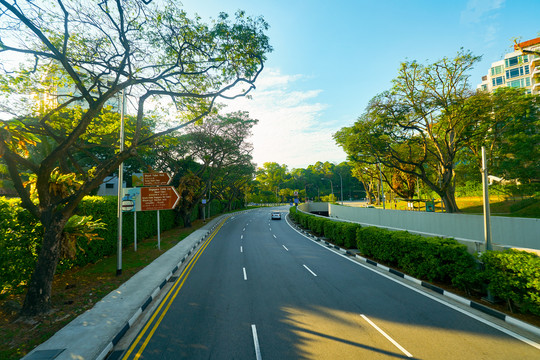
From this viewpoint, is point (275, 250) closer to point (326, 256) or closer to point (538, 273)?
point (326, 256)

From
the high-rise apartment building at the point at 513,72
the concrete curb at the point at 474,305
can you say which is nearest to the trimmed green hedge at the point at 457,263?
the concrete curb at the point at 474,305

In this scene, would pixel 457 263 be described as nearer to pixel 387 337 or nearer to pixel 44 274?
pixel 387 337

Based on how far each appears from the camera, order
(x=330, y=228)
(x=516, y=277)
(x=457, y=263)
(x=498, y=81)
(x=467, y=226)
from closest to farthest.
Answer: (x=516, y=277) < (x=457, y=263) < (x=467, y=226) < (x=330, y=228) < (x=498, y=81)

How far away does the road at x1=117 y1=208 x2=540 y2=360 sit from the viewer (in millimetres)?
4773

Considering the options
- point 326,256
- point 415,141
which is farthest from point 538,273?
point 415,141

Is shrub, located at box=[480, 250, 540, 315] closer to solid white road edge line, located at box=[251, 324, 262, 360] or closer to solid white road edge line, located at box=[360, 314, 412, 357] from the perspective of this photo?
solid white road edge line, located at box=[360, 314, 412, 357]

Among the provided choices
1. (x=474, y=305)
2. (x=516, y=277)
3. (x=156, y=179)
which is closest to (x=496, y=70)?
(x=516, y=277)

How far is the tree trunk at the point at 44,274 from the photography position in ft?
20.4

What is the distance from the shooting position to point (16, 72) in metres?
8.14

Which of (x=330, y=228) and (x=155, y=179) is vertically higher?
(x=155, y=179)

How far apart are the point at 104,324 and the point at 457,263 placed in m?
10.7

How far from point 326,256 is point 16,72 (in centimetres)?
1560

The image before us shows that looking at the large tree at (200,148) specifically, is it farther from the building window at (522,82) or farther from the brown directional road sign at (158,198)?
the building window at (522,82)

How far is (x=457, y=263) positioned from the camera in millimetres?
7586
